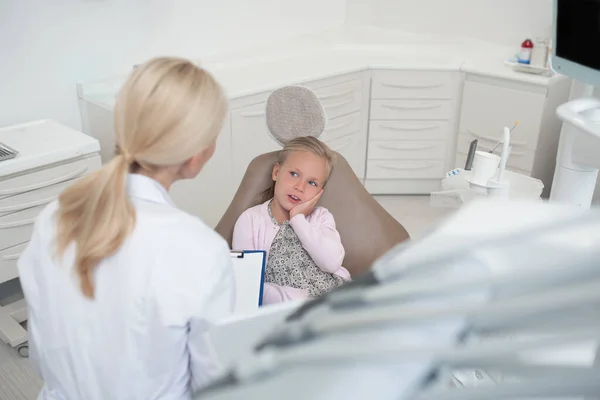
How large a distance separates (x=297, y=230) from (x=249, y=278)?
31cm

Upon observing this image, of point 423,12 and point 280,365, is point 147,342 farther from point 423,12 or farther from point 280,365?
point 423,12

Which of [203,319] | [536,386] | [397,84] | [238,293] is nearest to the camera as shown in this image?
[536,386]

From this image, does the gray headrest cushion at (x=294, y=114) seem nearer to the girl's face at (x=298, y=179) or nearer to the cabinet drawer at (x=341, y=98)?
the girl's face at (x=298, y=179)

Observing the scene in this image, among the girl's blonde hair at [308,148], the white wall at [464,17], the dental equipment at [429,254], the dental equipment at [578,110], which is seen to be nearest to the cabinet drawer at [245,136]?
the girl's blonde hair at [308,148]

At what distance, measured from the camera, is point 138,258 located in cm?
100

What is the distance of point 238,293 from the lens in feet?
5.35

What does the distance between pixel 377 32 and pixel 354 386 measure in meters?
3.97

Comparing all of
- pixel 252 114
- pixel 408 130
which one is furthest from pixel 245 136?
pixel 408 130

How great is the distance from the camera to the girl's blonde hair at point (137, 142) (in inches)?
39.5

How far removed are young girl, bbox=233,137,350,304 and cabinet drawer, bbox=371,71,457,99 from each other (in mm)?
1596

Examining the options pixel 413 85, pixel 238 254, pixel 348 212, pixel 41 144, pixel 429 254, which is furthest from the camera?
pixel 413 85

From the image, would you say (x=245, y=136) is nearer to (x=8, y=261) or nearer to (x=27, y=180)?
(x=27, y=180)

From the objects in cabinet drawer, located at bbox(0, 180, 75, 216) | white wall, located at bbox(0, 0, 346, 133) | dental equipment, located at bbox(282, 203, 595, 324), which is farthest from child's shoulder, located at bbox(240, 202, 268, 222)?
dental equipment, located at bbox(282, 203, 595, 324)

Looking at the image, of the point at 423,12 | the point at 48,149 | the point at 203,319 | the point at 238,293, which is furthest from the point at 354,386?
the point at 423,12
